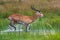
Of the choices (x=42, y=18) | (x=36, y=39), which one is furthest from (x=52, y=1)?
(x=36, y=39)

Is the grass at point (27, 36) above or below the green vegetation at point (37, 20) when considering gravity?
below

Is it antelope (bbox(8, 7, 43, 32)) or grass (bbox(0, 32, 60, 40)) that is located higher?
antelope (bbox(8, 7, 43, 32))

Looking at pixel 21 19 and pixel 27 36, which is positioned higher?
pixel 21 19

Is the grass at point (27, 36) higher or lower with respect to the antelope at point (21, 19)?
lower

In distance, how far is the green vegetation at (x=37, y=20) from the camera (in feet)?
8.93

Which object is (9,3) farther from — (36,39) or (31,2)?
(36,39)

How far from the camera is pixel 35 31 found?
276cm

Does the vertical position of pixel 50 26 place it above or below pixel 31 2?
below

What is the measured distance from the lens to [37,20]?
9.16 feet

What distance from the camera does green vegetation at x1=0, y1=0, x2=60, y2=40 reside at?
2723mm

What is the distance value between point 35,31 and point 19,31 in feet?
0.47

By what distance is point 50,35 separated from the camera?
2725 mm

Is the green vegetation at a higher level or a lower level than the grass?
higher

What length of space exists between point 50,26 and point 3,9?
1.49 ft
